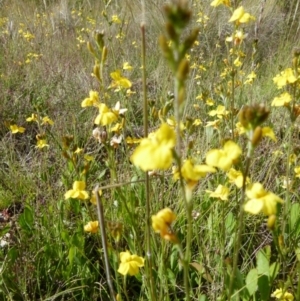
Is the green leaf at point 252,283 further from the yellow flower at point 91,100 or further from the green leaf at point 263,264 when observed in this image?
the yellow flower at point 91,100

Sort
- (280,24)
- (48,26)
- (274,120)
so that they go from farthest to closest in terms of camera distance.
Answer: (48,26)
(280,24)
(274,120)

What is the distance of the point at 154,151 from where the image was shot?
70 cm

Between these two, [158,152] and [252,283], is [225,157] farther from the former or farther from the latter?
[252,283]

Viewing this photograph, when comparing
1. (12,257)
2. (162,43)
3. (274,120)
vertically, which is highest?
(162,43)

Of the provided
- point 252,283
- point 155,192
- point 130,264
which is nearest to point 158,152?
point 130,264

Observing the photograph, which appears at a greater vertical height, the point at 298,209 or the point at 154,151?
the point at 154,151

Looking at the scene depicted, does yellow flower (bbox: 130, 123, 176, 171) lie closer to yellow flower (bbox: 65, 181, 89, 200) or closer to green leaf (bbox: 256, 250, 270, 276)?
yellow flower (bbox: 65, 181, 89, 200)

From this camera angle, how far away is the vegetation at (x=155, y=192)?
81 centimetres

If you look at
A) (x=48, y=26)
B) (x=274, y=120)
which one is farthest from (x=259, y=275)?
(x=48, y=26)

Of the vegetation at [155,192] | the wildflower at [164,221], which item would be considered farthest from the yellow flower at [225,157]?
the wildflower at [164,221]

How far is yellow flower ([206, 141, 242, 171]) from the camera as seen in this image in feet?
2.67

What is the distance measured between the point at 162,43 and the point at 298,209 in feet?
4.89

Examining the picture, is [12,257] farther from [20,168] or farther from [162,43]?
[162,43]

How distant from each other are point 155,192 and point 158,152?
126 centimetres
